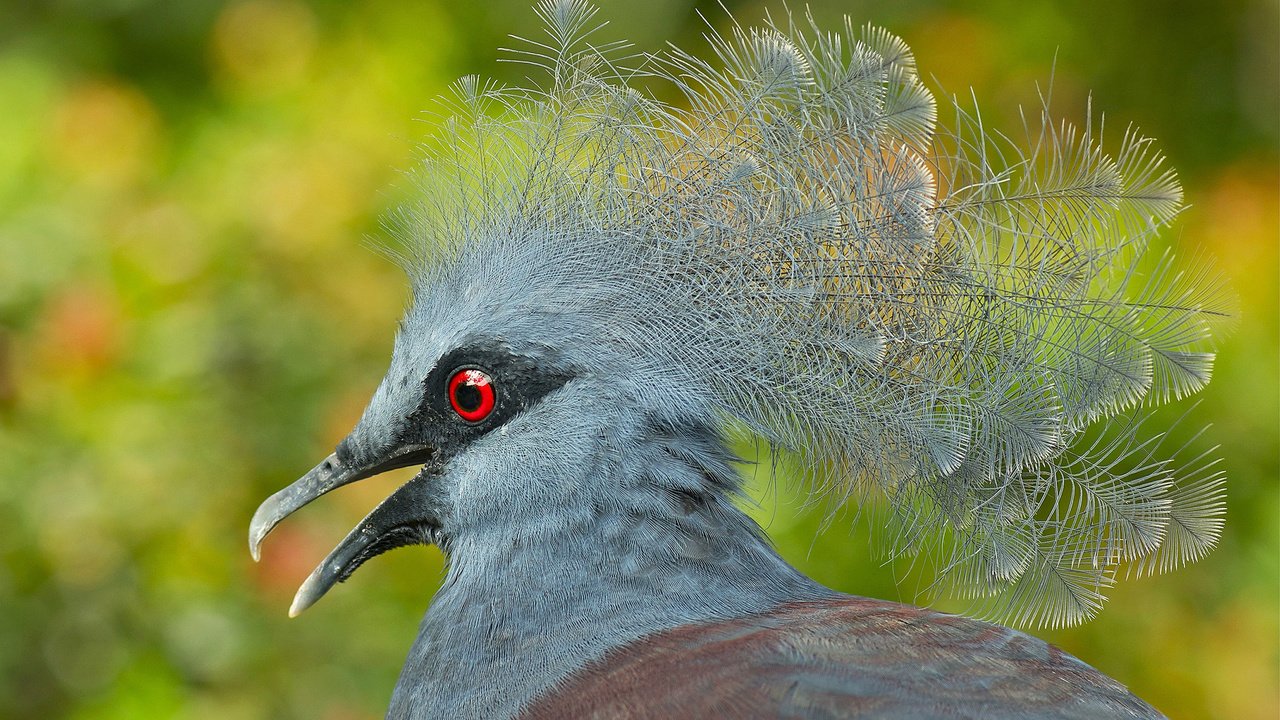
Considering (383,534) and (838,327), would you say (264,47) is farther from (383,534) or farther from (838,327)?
(838,327)

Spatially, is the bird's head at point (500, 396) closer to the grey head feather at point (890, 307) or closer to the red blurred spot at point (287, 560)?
the grey head feather at point (890, 307)

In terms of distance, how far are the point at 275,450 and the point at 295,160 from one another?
0.79 metres

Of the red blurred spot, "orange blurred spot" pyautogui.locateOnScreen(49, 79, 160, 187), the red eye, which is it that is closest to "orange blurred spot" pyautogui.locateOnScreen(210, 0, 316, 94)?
"orange blurred spot" pyautogui.locateOnScreen(49, 79, 160, 187)

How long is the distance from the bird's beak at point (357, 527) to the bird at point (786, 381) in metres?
0.06

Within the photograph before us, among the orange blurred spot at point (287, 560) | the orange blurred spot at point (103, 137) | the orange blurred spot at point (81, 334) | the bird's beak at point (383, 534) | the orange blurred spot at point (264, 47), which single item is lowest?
the orange blurred spot at point (287, 560)

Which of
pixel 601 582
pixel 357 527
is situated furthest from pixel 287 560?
pixel 601 582

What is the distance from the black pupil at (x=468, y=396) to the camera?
175 centimetres

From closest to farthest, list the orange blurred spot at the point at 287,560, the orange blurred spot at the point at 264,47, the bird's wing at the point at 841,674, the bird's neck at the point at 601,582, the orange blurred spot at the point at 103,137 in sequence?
1. the bird's wing at the point at 841,674
2. the bird's neck at the point at 601,582
3. the orange blurred spot at the point at 287,560
4. the orange blurred spot at the point at 103,137
5. the orange blurred spot at the point at 264,47

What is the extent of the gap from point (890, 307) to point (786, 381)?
0.60 feet

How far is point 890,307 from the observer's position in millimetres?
1643

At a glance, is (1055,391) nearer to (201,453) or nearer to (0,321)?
(201,453)

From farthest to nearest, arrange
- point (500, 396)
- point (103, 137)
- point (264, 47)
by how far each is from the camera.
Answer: point (264, 47) < point (103, 137) < point (500, 396)

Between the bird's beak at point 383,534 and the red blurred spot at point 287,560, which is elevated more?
the bird's beak at point 383,534

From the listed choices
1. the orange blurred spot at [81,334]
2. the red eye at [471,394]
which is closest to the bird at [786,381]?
the red eye at [471,394]
